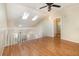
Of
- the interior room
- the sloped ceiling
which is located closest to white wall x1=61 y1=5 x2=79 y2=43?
the interior room

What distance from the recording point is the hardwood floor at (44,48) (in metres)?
1.80

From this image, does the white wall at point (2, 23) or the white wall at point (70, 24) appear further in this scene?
the white wall at point (70, 24)

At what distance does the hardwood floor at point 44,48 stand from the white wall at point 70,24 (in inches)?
4.8

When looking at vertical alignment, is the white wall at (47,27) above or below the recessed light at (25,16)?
below

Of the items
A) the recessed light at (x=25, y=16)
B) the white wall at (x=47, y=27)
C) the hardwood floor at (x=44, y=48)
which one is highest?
the recessed light at (x=25, y=16)

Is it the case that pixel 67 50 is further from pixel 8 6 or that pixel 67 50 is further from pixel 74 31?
pixel 8 6

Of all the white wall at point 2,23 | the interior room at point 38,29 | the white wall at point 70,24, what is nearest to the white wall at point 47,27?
the interior room at point 38,29

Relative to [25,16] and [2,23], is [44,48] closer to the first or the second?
[25,16]

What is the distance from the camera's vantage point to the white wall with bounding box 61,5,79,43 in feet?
6.28

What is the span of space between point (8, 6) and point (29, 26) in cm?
46

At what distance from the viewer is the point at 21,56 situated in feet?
5.68

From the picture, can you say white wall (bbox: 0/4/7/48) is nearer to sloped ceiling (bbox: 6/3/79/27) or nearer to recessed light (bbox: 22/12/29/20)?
sloped ceiling (bbox: 6/3/79/27)

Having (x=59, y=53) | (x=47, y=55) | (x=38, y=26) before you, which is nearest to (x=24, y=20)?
(x=38, y=26)

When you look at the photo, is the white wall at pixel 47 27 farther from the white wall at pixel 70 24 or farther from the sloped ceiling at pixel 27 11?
the white wall at pixel 70 24
